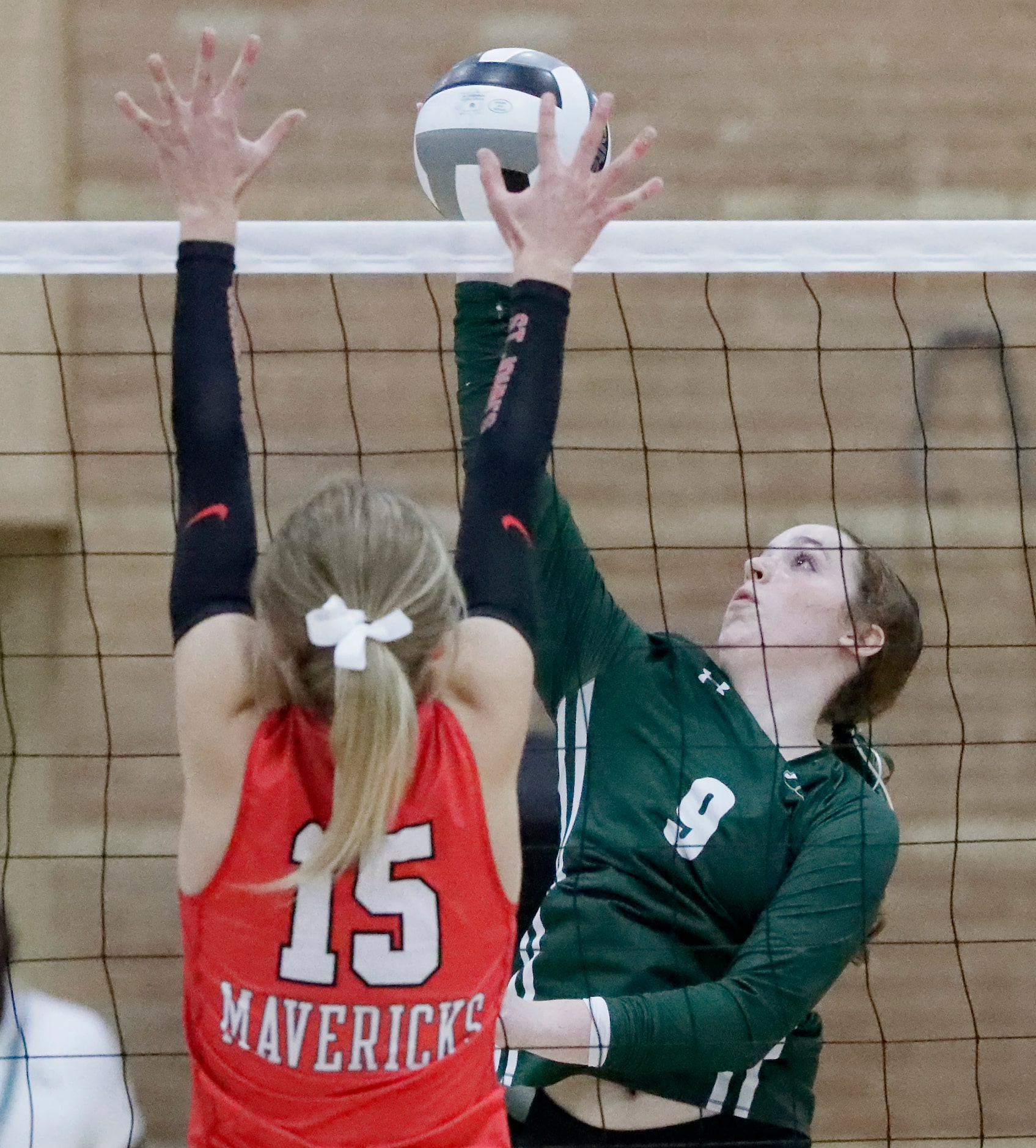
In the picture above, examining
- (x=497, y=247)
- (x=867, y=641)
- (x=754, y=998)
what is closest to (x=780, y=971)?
(x=754, y=998)

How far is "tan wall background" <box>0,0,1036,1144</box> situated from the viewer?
361 centimetres

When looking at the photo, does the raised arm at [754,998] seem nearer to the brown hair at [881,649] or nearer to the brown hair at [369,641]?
the brown hair at [881,649]

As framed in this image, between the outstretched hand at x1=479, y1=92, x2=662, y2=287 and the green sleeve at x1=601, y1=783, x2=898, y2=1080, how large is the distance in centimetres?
99

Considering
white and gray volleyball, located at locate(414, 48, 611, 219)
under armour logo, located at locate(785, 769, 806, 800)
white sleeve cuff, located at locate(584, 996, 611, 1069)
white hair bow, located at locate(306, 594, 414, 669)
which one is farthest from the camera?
under armour logo, located at locate(785, 769, 806, 800)

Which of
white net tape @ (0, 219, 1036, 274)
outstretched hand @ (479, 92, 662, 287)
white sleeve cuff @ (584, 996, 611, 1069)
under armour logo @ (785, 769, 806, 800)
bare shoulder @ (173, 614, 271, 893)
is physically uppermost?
outstretched hand @ (479, 92, 662, 287)

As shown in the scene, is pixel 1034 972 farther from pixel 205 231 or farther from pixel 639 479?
pixel 205 231

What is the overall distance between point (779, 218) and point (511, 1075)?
7.54 feet

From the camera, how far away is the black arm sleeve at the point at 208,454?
4.81ft

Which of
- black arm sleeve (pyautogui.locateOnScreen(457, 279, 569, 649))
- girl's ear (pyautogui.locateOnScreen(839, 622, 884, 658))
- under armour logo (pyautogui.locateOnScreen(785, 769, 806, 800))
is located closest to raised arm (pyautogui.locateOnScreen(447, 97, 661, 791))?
black arm sleeve (pyautogui.locateOnScreen(457, 279, 569, 649))

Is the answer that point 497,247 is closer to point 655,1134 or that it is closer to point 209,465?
point 209,465

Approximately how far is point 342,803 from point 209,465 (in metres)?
0.38

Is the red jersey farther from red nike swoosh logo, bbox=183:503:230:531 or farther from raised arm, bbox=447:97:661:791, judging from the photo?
red nike swoosh logo, bbox=183:503:230:531

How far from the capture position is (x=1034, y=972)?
361 cm

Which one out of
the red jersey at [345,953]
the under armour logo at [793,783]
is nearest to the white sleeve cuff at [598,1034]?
the under armour logo at [793,783]
